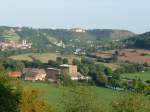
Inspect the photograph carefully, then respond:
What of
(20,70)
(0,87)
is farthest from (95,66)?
(0,87)

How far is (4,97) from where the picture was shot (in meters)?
25.9

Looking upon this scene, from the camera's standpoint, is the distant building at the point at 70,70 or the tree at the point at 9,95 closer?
the tree at the point at 9,95

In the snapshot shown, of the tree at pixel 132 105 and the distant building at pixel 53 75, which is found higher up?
the tree at pixel 132 105

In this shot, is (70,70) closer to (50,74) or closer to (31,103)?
(50,74)

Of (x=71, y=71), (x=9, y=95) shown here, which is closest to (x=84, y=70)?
(x=71, y=71)

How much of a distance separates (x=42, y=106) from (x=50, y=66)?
62.2 metres

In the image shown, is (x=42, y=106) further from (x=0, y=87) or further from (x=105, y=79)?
(x=105, y=79)

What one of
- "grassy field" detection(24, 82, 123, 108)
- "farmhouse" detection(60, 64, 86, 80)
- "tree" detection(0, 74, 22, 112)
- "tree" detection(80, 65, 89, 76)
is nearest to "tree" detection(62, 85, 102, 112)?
"grassy field" detection(24, 82, 123, 108)

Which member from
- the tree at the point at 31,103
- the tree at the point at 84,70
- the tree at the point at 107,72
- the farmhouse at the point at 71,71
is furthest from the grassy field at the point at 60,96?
the tree at the point at 84,70

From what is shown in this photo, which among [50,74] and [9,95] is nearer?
[9,95]

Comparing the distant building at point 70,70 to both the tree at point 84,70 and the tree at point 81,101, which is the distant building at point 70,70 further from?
the tree at point 81,101

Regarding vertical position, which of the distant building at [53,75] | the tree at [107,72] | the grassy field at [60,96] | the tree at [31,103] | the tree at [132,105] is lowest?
the distant building at [53,75]

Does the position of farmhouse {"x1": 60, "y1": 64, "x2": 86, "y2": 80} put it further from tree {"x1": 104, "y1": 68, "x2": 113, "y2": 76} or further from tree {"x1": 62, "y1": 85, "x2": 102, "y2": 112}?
tree {"x1": 62, "y1": 85, "x2": 102, "y2": 112}

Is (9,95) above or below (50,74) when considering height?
above
